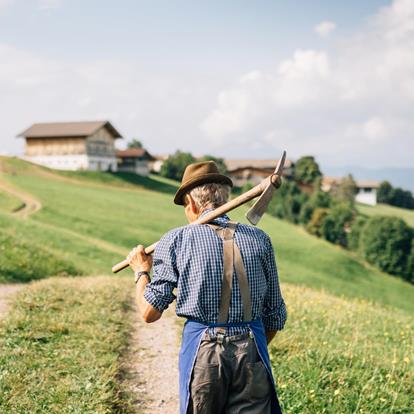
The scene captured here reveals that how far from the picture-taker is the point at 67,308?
958 cm

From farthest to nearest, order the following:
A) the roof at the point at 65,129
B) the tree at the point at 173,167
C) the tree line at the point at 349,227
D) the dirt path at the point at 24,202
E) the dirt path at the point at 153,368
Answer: the tree at the point at 173,167, the roof at the point at 65,129, the tree line at the point at 349,227, the dirt path at the point at 24,202, the dirt path at the point at 153,368

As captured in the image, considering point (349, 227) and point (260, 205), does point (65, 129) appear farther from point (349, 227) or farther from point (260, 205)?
point (260, 205)

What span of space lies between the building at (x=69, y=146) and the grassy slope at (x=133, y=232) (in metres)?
10.8

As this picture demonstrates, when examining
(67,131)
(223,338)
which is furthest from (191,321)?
(67,131)

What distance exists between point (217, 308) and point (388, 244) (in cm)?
6964

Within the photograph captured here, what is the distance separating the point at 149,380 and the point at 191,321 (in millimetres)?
3494

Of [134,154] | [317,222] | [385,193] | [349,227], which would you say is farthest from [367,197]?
[134,154]

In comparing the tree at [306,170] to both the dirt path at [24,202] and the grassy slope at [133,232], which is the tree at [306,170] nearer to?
the grassy slope at [133,232]

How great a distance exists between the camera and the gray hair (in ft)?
13.2

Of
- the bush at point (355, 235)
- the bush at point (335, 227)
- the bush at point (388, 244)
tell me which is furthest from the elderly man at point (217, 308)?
the bush at point (355, 235)

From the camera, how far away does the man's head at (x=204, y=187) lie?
156 inches

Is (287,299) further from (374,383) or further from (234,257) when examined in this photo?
(234,257)

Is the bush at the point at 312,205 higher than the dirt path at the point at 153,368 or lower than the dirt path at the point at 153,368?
lower

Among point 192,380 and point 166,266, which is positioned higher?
point 166,266
